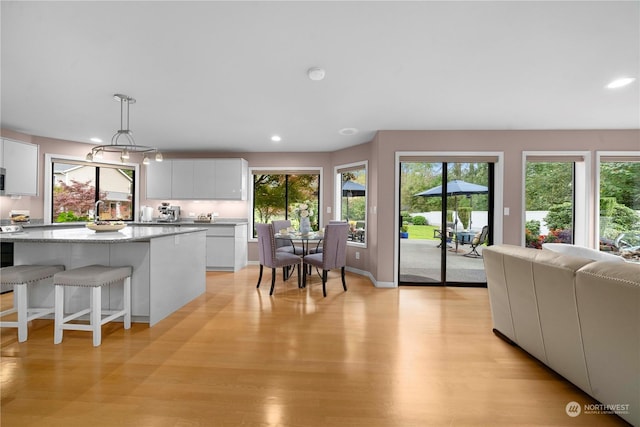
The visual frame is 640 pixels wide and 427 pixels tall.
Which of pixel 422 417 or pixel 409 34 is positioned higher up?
pixel 409 34

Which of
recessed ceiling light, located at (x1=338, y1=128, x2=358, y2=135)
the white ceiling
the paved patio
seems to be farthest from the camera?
the paved patio

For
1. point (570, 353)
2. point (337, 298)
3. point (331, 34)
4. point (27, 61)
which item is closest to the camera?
point (570, 353)

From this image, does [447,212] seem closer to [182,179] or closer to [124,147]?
[124,147]

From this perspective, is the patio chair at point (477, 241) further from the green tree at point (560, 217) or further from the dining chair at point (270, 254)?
the dining chair at point (270, 254)

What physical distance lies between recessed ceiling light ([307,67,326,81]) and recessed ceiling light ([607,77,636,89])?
2860 mm

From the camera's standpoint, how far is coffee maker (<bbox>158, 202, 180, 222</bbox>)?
5453 millimetres

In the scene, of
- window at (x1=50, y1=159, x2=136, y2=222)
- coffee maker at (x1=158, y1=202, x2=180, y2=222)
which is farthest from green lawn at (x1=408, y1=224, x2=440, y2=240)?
window at (x1=50, y1=159, x2=136, y2=222)

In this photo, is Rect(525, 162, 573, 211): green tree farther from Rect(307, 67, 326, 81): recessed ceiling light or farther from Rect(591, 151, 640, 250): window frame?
Rect(307, 67, 326, 81): recessed ceiling light

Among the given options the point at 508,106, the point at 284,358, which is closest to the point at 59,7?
the point at 284,358

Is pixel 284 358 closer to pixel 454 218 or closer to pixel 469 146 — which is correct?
pixel 454 218

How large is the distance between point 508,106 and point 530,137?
1243mm

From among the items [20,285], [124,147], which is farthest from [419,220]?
[20,285]

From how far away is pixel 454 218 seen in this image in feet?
13.7

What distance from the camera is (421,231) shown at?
171 inches
